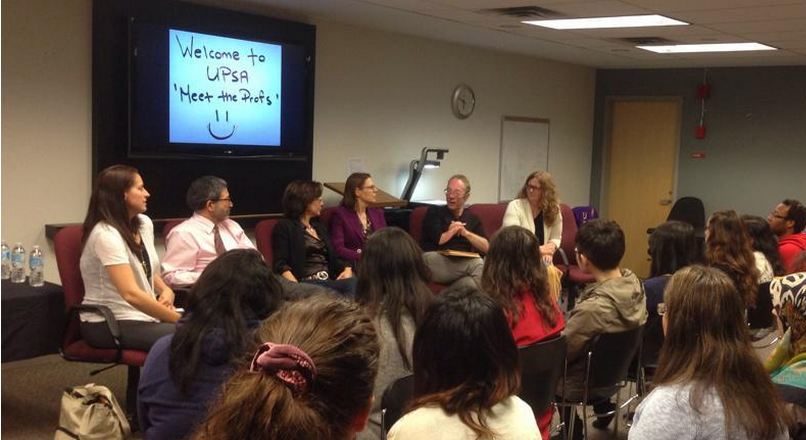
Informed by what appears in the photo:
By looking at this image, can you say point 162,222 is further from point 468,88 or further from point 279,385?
point 279,385

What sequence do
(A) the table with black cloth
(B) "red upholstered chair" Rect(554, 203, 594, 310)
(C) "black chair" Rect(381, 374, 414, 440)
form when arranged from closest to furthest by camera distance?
(C) "black chair" Rect(381, 374, 414, 440) → (A) the table with black cloth → (B) "red upholstered chair" Rect(554, 203, 594, 310)

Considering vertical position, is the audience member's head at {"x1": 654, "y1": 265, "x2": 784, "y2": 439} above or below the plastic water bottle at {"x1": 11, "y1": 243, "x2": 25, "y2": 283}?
above

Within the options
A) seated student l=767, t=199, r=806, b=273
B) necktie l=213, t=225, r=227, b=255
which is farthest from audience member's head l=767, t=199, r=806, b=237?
necktie l=213, t=225, r=227, b=255

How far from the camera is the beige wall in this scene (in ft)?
14.3

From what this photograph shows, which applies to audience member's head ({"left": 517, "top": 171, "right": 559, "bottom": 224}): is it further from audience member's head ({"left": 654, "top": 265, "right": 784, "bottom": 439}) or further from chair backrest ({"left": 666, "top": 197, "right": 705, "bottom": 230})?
audience member's head ({"left": 654, "top": 265, "right": 784, "bottom": 439})

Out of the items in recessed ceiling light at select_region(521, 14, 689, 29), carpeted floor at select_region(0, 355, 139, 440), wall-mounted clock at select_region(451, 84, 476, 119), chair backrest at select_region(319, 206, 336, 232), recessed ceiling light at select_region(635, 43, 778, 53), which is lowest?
carpeted floor at select_region(0, 355, 139, 440)

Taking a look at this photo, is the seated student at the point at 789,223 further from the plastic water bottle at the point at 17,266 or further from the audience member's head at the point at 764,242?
the plastic water bottle at the point at 17,266

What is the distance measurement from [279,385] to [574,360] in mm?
2428

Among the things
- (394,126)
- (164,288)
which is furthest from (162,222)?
(394,126)

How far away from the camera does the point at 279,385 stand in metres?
1.01

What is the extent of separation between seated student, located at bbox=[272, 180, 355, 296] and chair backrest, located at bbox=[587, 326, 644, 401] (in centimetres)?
185

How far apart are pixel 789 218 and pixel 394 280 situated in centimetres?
358

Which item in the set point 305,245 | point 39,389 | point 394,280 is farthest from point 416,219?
point 394,280

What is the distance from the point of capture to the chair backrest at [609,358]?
3.12 m
